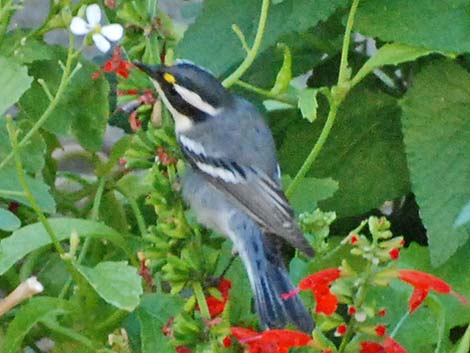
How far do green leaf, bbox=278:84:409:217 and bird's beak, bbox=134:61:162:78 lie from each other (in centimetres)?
33

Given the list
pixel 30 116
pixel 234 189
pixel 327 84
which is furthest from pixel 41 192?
pixel 327 84

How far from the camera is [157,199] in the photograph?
1.19m

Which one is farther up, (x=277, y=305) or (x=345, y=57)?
(x=345, y=57)

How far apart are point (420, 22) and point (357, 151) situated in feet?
0.73

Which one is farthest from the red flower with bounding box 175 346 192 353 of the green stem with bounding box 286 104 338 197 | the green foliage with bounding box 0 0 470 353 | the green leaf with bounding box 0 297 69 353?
the green stem with bounding box 286 104 338 197

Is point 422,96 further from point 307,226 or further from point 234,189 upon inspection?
point 307,226

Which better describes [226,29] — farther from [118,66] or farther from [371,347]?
[371,347]

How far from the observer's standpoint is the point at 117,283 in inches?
45.6

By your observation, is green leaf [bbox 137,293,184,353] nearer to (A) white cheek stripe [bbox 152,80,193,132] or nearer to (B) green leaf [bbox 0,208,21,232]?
(B) green leaf [bbox 0,208,21,232]

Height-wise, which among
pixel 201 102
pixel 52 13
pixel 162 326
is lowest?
pixel 162 326

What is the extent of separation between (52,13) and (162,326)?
0.40m

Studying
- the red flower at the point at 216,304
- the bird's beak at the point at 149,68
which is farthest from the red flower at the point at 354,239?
the bird's beak at the point at 149,68

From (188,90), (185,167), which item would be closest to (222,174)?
(188,90)

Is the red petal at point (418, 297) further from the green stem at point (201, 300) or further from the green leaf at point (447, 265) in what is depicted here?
the green leaf at point (447, 265)
